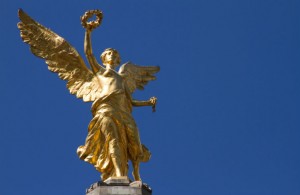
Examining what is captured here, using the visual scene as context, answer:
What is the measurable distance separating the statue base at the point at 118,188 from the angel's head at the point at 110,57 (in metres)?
4.39

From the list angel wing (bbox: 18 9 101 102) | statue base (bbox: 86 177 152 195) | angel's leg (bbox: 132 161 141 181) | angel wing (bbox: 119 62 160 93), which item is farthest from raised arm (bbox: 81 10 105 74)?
statue base (bbox: 86 177 152 195)

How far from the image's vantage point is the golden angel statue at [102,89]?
2062 centimetres

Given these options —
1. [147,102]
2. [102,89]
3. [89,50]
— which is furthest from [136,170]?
[89,50]

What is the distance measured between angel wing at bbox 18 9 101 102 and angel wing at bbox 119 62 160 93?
1.18 meters

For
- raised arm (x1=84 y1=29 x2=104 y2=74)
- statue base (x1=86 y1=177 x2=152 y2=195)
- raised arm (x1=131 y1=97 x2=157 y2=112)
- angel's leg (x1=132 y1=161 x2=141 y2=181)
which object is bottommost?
statue base (x1=86 y1=177 x2=152 y2=195)

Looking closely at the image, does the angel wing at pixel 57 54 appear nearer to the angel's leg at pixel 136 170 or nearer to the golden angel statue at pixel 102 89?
the golden angel statue at pixel 102 89

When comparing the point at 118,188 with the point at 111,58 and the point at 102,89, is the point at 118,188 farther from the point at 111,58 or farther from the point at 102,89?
the point at 111,58

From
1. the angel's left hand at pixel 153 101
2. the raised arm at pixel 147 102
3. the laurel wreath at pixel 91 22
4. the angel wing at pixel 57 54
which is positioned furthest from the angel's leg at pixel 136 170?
the laurel wreath at pixel 91 22

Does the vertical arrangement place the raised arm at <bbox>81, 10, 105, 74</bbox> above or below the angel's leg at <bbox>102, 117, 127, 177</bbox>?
above

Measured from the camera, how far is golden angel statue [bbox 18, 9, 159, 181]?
2062cm

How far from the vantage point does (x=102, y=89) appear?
21.4m

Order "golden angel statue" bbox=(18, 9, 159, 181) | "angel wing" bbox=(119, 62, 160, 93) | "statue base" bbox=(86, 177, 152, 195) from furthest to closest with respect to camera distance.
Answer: "angel wing" bbox=(119, 62, 160, 93), "golden angel statue" bbox=(18, 9, 159, 181), "statue base" bbox=(86, 177, 152, 195)

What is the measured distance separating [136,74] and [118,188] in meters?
5.21

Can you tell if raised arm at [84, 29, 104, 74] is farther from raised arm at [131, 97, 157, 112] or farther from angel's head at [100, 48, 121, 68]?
raised arm at [131, 97, 157, 112]
